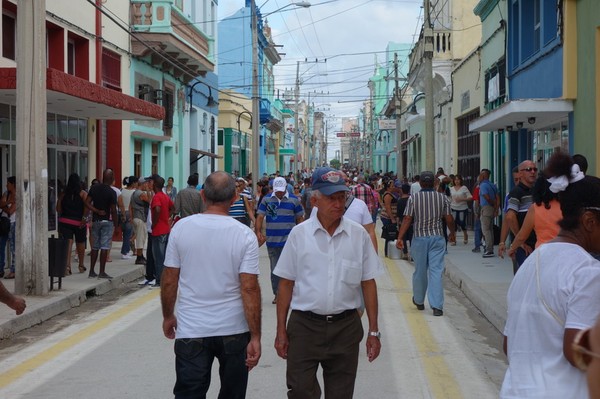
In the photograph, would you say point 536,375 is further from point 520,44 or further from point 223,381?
point 520,44

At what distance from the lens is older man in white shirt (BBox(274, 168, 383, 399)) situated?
5.15 m

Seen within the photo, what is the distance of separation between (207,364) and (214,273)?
0.53 metres

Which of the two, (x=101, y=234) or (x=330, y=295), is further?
(x=101, y=234)

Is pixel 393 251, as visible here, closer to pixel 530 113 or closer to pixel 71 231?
pixel 530 113

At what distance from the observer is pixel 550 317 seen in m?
3.58


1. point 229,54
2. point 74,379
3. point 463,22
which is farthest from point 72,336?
point 229,54

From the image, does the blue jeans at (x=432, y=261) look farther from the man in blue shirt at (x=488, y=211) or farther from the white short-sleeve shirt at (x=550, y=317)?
the white short-sleeve shirt at (x=550, y=317)

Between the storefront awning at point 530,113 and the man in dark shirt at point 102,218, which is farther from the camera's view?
the storefront awning at point 530,113

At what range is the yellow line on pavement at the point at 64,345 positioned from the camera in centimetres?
826

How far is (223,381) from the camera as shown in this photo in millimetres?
5273

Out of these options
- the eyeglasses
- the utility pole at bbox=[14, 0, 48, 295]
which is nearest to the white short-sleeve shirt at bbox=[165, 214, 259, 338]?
the eyeglasses

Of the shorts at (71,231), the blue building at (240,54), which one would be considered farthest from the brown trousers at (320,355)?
the blue building at (240,54)

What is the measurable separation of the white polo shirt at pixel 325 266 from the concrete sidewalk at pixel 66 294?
235 inches

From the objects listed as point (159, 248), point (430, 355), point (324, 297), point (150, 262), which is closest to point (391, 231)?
point (150, 262)
